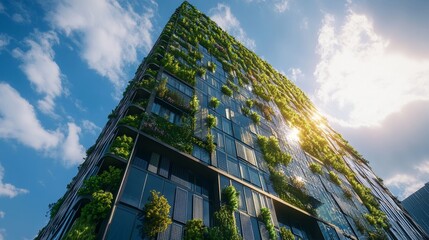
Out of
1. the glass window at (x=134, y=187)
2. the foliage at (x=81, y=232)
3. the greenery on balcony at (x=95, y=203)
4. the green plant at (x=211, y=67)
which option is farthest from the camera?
the green plant at (x=211, y=67)

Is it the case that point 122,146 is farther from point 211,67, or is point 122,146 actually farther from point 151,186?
point 211,67

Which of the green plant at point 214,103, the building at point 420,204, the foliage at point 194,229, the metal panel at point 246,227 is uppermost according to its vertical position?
the building at point 420,204

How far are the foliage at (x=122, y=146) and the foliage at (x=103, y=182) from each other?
36.2 inches

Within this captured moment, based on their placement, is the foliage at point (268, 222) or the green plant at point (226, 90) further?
the green plant at point (226, 90)

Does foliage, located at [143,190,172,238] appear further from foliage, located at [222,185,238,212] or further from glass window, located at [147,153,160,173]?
foliage, located at [222,185,238,212]

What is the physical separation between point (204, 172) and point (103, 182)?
22.4ft

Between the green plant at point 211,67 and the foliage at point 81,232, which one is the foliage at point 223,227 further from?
the green plant at point 211,67

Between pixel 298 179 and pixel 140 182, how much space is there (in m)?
15.5

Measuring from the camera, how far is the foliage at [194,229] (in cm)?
1229

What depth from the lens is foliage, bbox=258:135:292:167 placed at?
22812 millimetres

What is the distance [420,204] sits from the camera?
454ft

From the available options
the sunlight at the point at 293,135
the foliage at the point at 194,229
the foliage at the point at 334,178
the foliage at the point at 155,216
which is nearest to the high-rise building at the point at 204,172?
the foliage at the point at 155,216

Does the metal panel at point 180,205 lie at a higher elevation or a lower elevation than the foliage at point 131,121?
lower

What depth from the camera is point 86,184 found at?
1148cm
